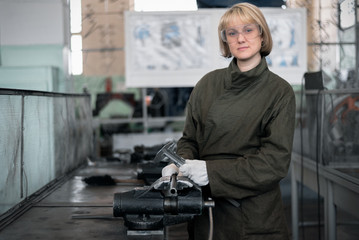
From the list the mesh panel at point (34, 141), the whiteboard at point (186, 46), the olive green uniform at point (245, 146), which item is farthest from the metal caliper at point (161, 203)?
the whiteboard at point (186, 46)

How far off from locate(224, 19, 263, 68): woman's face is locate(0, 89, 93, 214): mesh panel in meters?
0.88

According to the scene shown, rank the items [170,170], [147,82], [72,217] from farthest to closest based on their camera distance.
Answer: [147,82] → [72,217] → [170,170]

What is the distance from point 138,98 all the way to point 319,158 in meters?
1.67

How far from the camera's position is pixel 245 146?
1.56m

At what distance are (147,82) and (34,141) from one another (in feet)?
5.85

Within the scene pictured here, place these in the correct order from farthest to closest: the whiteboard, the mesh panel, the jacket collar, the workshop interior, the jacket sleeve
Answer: the whiteboard, the workshop interior, the mesh panel, the jacket collar, the jacket sleeve

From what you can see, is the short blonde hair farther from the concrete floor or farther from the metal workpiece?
the concrete floor

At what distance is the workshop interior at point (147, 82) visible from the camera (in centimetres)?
268

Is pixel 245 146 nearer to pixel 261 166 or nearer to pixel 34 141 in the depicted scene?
pixel 261 166

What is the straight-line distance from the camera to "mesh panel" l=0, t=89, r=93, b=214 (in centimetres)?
182

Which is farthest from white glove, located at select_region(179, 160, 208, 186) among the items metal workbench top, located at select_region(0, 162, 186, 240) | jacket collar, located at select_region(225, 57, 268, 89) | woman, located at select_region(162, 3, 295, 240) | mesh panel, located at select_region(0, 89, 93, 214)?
mesh panel, located at select_region(0, 89, 93, 214)

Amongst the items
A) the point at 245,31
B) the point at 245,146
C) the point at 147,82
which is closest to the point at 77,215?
the point at 245,146

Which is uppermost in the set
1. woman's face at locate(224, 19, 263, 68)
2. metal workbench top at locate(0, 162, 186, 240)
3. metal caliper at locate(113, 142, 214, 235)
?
woman's face at locate(224, 19, 263, 68)

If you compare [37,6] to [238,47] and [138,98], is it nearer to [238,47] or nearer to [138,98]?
[138,98]
